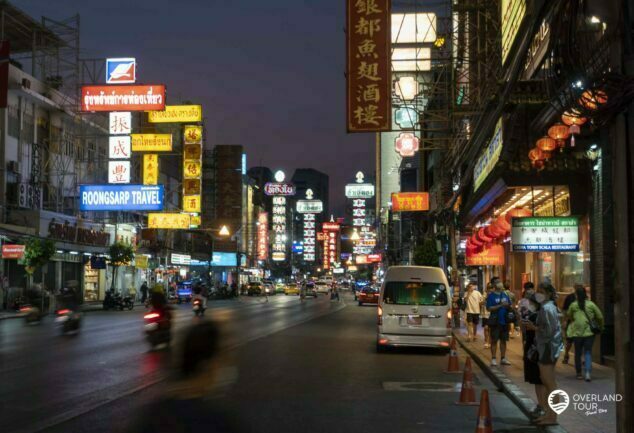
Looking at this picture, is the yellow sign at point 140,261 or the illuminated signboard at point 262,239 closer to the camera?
the yellow sign at point 140,261

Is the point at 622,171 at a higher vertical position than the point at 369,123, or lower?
lower

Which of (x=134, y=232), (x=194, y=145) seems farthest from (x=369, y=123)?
(x=134, y=232)

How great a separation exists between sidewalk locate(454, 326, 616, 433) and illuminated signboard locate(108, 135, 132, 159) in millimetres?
36024

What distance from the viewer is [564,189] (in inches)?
766

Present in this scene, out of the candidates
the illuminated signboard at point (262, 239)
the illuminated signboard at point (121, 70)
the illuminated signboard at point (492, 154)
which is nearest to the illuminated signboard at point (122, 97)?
the illuminated signboard at point (121, 70)

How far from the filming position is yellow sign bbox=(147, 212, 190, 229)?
180ft

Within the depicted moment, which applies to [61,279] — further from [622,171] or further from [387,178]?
[387,178]

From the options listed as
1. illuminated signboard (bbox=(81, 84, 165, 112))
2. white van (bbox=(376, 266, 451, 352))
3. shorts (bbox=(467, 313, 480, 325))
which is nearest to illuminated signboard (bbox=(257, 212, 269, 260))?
illuminated signboard (bbox=(81, 84, 165, 112))

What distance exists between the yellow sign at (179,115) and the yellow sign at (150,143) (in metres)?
5.90

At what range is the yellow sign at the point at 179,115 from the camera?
57281 millimetres

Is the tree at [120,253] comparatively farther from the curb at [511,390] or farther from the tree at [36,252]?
the curb at [511,390]

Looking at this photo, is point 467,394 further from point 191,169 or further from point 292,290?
point 292,290

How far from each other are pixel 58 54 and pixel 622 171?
162 feet

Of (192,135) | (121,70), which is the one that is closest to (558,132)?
(121,70)
